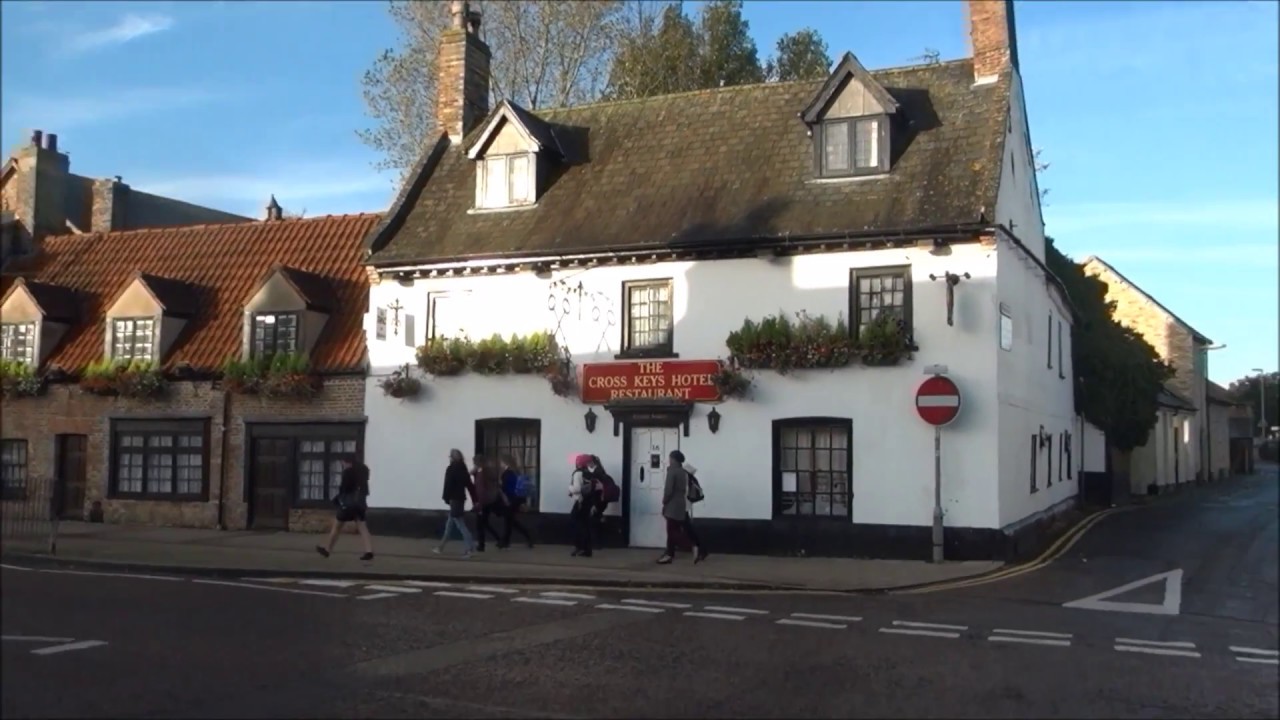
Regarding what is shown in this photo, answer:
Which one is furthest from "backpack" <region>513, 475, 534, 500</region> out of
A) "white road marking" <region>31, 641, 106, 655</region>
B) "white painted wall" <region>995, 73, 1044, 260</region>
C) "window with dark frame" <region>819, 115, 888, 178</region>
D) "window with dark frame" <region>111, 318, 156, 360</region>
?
"white road marking" <region>31, 641, 106, 655</region>

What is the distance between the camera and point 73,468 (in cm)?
2462

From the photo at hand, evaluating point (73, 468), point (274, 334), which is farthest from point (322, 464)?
point (73, 468)

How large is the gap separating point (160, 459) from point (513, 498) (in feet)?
27.5

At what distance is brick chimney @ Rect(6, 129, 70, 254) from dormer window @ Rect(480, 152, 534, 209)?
42.4 feet

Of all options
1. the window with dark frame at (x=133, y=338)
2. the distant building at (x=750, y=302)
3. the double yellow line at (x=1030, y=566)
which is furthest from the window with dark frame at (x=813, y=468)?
the window with dark frame at (x=133, y=338)

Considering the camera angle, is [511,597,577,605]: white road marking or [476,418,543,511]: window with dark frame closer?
[511,597,577,605]: white road marking

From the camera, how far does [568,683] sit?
9.01 m

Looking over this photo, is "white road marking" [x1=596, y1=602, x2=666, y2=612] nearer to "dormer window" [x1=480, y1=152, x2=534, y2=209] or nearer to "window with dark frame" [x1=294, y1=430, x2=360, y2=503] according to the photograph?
"window with dark frame" [x1=294, y1=430, x2=360, y2=503]

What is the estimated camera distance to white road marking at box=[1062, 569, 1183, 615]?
527 inches

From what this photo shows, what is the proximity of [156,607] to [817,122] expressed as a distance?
12.9m

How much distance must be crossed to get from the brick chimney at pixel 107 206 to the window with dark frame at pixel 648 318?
56.8 ft

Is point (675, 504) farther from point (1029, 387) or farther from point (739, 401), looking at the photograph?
point (1029, 387)

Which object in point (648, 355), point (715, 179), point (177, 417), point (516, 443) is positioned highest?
point (715, 179)

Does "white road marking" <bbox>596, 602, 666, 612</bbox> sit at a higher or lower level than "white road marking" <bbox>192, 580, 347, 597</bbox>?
lower
